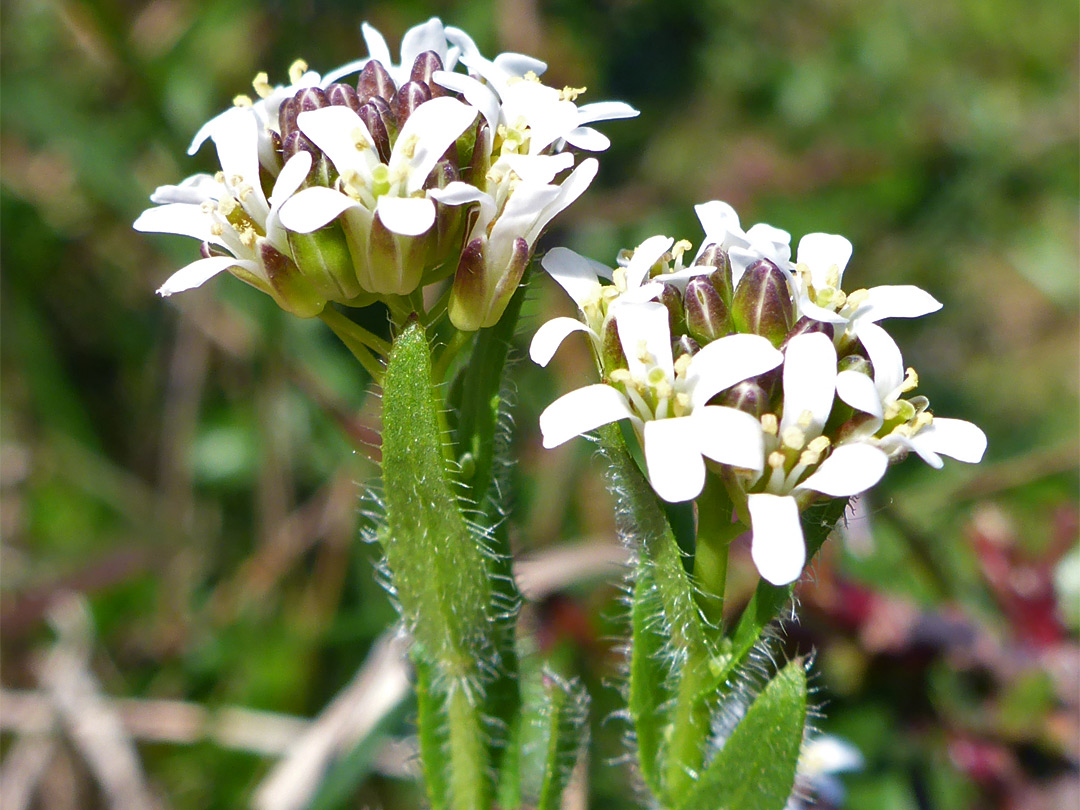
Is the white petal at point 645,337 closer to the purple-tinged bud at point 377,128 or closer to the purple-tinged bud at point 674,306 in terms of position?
the purple-tinged bud at point 674,306

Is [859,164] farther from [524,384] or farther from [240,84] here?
[240,84]

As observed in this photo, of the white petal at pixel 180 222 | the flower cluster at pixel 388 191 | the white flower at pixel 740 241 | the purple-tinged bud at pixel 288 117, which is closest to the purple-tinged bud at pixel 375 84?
the flower cluster at pixel 388 191

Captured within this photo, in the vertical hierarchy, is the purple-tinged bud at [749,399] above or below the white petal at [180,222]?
below

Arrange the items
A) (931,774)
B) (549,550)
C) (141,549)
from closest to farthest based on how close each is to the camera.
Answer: (931,774), (549,550), (141,549)

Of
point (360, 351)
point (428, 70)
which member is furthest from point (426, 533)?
point (428, 70)

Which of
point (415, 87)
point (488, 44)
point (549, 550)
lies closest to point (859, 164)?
point (488, 44)

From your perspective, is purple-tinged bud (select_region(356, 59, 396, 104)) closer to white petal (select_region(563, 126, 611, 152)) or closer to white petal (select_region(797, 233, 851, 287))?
white petal (select_region(563, 126, 611, 152))
